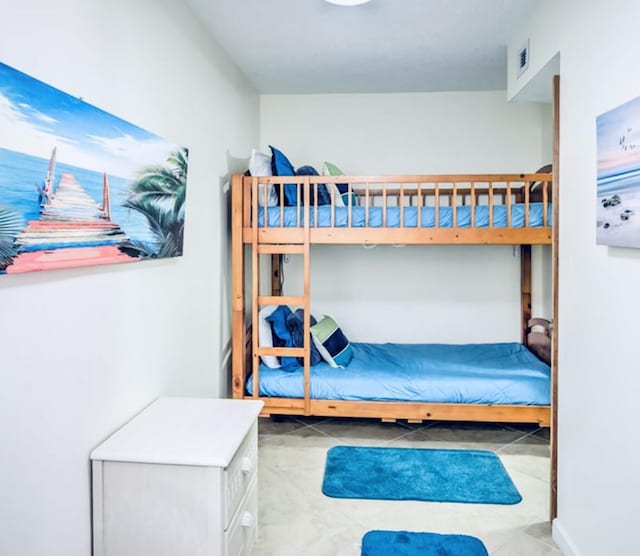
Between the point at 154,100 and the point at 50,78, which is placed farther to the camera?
the point at 154,100

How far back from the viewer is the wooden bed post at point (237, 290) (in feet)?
11.0

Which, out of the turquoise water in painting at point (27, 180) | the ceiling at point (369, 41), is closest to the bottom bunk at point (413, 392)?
the turquoise water in painting at point (27, 180)

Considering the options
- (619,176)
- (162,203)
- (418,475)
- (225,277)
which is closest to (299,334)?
(225,277)

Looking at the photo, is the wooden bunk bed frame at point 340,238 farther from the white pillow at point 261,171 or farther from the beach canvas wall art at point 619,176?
the beach canvas wall art at point 619,176

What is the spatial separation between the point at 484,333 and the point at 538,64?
2.48 metres

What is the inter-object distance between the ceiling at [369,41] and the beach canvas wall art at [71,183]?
3.85 ft

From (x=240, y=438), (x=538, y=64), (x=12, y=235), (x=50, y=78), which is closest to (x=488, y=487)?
(x=240, y=438)

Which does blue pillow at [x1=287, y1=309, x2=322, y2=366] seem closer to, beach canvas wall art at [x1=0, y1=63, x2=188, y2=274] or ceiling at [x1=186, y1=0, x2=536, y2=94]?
beach canvas wall art at [x1=0, y1=63, x2=188, y2=274]

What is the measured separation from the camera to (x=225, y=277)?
342cm

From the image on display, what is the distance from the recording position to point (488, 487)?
2.68 meters

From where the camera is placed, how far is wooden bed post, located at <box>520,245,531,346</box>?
428 cm

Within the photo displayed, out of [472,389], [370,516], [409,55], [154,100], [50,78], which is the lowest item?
[370,516]

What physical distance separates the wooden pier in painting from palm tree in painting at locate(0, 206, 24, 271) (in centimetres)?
2

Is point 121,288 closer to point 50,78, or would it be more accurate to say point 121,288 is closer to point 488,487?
point 50,78
